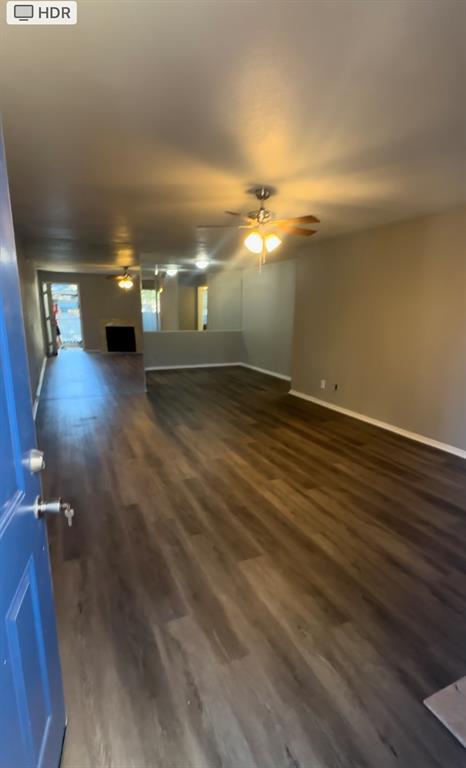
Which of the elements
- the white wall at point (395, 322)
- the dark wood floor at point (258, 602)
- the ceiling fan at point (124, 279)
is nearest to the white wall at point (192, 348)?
the ceiling fan at point (124, 279)

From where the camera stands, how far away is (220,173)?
104 inches

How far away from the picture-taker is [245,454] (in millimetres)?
3830

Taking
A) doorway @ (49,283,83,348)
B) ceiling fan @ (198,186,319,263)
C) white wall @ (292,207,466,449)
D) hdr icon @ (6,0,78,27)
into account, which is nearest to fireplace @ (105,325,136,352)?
doorway @ (49,283,83,348)

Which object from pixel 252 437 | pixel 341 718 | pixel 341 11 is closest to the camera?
pixel 341 11

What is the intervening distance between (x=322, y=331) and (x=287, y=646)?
180 inches

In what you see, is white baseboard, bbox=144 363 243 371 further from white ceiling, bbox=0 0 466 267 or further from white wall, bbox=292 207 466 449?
white ceiling, bbox=0 0 466 267

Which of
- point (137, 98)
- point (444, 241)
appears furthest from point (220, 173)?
point (444, 241)

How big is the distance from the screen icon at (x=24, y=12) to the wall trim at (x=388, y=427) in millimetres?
4401

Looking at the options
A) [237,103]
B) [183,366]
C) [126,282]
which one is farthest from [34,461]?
[126,282]

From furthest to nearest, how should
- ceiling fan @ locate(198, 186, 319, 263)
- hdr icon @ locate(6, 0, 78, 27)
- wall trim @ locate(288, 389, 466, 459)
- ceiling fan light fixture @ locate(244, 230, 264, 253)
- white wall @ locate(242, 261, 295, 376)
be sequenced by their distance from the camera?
white wall @ locate(242, 261, 295, 376), wall trim @ locate(288, 389, 466, 459), ceiling fan light fixture @ locate(244, 230, 264, 253), ceiling fan @ locate(198, 186, 319, 263), hdr icon @ locate(6, 0, 78, 27)

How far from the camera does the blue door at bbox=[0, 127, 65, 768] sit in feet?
2.57

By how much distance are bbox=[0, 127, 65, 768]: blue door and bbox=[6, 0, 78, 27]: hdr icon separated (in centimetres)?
79

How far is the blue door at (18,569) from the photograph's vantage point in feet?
2.57

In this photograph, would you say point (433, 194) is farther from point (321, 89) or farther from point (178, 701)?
point (178, 701)
